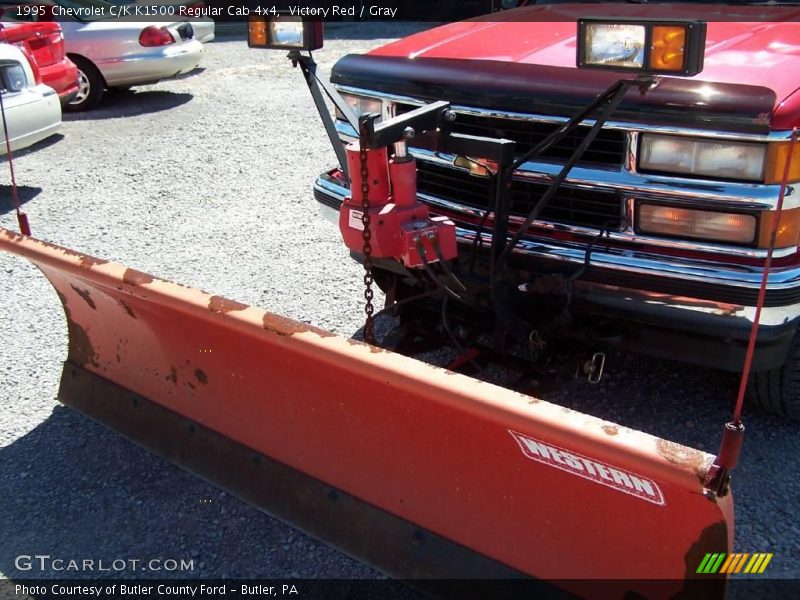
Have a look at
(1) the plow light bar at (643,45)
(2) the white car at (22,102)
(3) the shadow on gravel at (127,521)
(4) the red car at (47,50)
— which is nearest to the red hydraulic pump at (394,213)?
(1) the plow light bar at (643,45)

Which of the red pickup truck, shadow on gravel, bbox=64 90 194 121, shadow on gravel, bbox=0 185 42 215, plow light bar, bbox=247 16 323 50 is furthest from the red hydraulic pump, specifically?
shadow on gravel, bbox=64 90 194 121

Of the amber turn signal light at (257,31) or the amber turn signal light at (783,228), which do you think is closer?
the amber turn signal light at (783,228)

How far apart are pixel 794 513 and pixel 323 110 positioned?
8.34 feet

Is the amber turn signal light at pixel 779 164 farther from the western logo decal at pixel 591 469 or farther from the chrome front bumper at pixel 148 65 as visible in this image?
the chrome front bumper at pixel 148 65

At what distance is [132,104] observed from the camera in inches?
416

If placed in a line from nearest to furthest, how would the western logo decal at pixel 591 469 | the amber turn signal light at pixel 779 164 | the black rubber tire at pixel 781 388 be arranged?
the western logo decal at pixel 591 469 < the amber turn signal light at pixel 779 164 < the black rubber tire at pixel 781 388

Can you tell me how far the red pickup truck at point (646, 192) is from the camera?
9.02ft

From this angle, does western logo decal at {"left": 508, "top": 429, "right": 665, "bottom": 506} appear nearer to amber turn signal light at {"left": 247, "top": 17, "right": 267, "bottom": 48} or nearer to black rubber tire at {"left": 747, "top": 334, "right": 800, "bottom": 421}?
black rubber tire at {"left": 747, "top": 334, "right": 800, "bottom": 421}

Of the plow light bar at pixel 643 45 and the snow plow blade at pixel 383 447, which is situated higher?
the plow light bar at pixel 643 45

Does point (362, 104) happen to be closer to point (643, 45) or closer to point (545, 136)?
point (545, 136)

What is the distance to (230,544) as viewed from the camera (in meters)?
3.01

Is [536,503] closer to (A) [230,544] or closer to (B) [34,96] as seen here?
(A) [230,544]

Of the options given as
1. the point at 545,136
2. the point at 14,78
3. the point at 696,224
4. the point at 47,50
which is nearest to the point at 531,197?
the point at 545,136

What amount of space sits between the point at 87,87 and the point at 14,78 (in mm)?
3451
